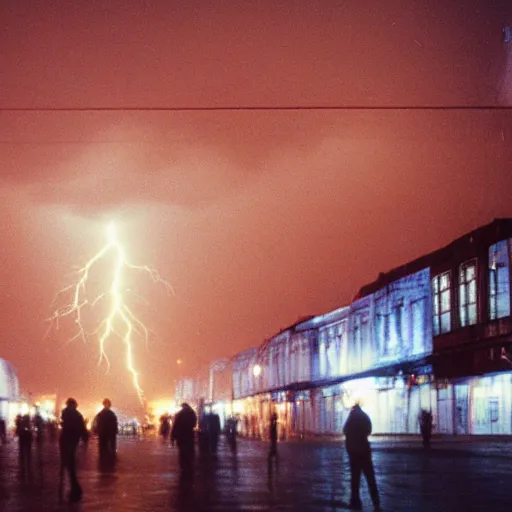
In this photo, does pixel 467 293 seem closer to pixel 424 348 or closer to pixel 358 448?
pixel 424 348

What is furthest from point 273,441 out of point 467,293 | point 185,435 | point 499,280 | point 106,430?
point 467,293

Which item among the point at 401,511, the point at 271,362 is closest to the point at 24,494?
the point at 401,511

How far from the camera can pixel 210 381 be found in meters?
146

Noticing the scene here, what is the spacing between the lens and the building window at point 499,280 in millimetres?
42281

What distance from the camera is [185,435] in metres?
25.1

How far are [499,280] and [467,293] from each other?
363cm

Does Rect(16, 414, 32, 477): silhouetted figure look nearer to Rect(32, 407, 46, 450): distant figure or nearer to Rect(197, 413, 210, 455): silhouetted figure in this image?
Rect(32, 407, 46, 450): distant figure

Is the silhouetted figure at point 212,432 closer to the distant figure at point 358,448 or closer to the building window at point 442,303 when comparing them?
the building window at point 442,303

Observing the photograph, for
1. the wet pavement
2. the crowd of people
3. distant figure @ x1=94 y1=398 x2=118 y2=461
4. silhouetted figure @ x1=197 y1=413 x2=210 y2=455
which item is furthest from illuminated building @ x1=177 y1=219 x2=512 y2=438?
distant figure @ x1=94 y1=398 x2=118 y2=461

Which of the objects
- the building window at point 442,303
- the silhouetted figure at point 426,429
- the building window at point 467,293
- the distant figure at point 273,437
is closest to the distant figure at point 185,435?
the distant figure at point 273,437

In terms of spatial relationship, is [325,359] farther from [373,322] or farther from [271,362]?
[271,362]

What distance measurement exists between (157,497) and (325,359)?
2321 inches

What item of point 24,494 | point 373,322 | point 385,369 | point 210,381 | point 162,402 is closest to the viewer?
point 24,494

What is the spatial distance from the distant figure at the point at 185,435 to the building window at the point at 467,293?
22.3 meters
